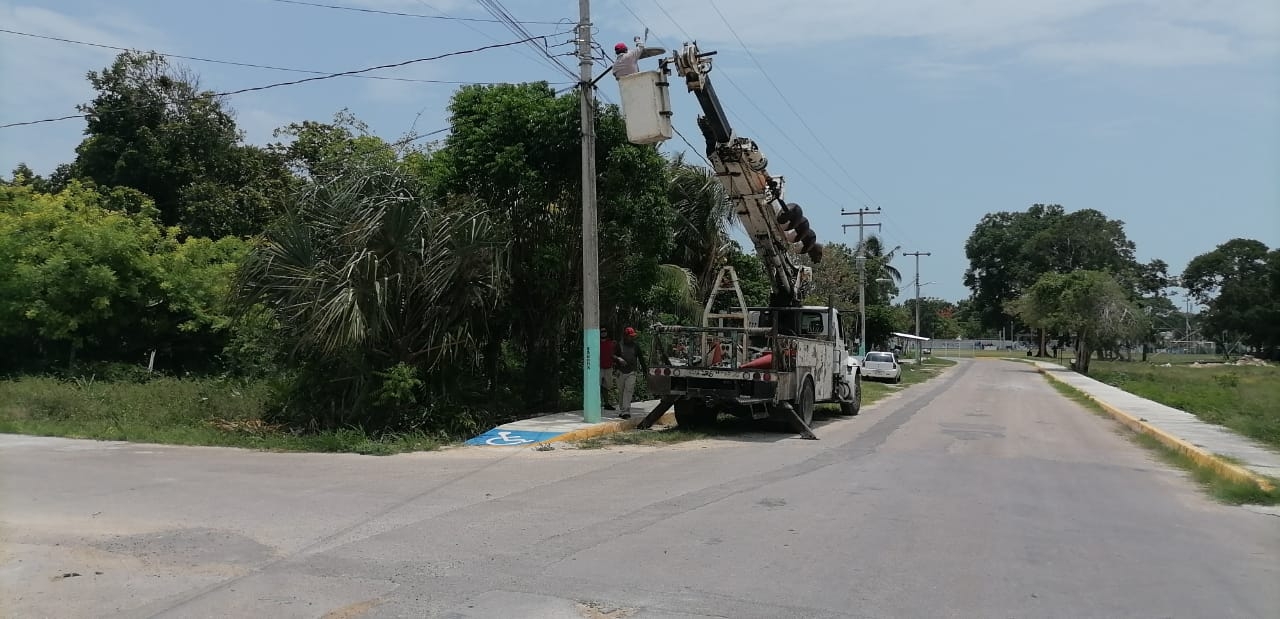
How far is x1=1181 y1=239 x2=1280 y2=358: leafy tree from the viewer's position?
256 ft

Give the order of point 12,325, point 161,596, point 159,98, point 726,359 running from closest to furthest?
point 161,596 → point 726,359 → point 12,325 → point 159,98

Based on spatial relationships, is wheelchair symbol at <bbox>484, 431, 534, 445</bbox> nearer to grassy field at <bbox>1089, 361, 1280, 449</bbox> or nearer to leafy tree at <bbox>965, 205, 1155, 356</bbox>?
grassy field at <bbox>1089, 361, 1280, 449</bbox>

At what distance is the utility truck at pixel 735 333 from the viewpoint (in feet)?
47.3

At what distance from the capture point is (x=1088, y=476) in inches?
448

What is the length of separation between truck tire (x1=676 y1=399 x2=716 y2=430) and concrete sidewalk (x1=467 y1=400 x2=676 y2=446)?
84 centimetres

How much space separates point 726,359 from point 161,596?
1087cm

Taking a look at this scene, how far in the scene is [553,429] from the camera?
14484 millimetres

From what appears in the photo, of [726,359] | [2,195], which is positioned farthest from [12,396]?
[726,359]

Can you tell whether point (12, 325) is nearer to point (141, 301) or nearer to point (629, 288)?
point (141, 301)

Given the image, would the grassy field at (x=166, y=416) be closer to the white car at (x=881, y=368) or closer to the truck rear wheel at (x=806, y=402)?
the truck rear wheel at (x=806, y=402)

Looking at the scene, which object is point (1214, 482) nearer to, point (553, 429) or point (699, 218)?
point (553, 429)

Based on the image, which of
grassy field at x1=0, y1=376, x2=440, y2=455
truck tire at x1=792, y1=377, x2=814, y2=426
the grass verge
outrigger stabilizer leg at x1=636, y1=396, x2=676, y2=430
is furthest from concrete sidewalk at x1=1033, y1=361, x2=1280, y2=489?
grassy field at x1=0, y1=376, x2=440, y2=455

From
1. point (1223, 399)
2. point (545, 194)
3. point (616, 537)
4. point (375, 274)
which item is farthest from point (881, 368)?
point (616, 537)

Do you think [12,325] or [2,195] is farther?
[2,195]
